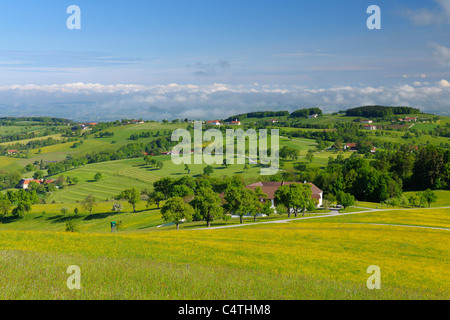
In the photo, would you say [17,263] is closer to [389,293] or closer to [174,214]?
[389,293]

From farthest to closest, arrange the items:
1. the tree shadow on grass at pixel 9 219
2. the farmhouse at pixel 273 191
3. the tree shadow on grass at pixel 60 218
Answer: the tree shadow on grass at pixel 9 219
the farmhouse at pixel 273 191
the tree shadow on grass at pixel 60 218

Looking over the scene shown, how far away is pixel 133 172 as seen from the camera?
18488 cm

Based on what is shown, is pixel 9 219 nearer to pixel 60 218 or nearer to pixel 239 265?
pixel 60 218

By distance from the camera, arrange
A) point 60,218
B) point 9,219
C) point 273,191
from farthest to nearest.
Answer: point 9,219, point 273,191, point 60,218

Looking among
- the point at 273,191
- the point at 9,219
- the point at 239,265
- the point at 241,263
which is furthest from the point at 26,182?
the point at 239,265

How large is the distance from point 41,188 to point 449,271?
591ft

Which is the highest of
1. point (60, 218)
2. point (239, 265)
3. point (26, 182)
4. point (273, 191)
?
point (239, 265)

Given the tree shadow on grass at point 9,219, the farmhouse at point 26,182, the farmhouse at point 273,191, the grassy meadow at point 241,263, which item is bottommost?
the farmhouse at point 26,182

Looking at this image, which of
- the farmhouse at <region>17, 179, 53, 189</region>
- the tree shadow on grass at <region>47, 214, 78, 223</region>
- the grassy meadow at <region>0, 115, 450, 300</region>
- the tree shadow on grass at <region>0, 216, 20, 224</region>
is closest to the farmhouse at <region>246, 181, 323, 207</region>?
the grassy meadow at <region>0, 115, 450, 300</region>

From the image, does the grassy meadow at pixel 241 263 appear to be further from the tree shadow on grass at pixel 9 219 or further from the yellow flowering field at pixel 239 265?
the tree shadow on grass at pixel 9 219

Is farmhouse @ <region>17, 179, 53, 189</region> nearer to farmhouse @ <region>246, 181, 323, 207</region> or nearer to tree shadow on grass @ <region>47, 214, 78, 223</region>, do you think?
tree shadow on grass @ <region>47, 214, 78, 223</region>

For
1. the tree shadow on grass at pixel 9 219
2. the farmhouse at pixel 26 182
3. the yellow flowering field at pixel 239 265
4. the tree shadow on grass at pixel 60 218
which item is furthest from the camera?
the farmhouse at pixel 26 182

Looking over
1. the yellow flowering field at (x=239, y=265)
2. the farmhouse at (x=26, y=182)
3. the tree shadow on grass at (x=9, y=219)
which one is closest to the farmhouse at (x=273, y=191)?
the yellow flowering field at (x=239, y=265)
